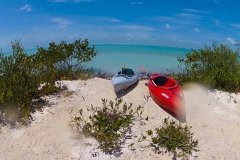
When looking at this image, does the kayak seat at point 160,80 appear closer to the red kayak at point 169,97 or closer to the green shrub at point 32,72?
the red kayak at point 169,97

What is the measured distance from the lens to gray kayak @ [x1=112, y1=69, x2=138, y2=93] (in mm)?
14465

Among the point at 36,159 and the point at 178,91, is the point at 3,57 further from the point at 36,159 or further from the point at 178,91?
the point at 178,91

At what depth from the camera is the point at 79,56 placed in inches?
698

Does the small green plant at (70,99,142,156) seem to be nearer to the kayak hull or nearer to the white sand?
the white sand

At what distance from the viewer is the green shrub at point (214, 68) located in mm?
15750

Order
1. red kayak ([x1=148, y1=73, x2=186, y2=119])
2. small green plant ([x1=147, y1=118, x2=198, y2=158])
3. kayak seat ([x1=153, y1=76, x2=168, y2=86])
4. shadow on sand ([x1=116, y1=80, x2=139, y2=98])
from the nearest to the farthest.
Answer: small green plant ([x1=147, y1=118, x2=198, y2=158]) → red kayak ([x1=148, y1=73, x2=186, y2=119]) → shadow on sand ([x1=116, y1=80, x2=139, y2=98]) → kayak seat ([x1=153, y1=76, x2=168, y2=86])

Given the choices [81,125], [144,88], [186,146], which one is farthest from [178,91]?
[81,125]

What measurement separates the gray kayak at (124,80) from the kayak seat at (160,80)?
0.97m

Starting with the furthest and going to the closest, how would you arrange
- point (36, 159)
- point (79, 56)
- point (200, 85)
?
point (79, 56), point (200, 85), point (36, 159)

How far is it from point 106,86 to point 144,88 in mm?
1481

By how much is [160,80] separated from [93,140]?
14.3 feet

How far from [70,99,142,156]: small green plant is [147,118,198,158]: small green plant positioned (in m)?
0.83

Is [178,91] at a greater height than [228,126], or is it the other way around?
[178,91]

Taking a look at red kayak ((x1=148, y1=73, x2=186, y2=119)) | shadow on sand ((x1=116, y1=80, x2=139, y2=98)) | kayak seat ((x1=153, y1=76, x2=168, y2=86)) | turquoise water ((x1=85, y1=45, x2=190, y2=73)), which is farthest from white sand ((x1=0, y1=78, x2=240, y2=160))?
turquoise water ((x1=85, y1=45, x2=190, y2=73))
